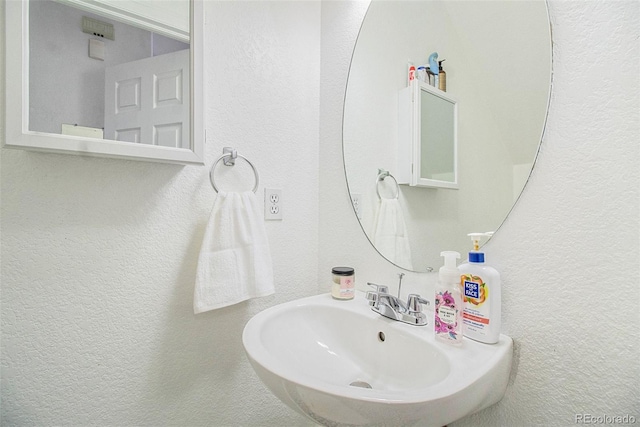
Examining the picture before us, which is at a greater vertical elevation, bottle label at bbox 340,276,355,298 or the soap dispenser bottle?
the soap dispenser bottle

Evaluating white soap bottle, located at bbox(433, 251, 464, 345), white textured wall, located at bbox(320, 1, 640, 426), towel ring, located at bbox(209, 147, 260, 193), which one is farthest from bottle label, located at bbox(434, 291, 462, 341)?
towel ring, located at bbox(209, 147, 260, 193)

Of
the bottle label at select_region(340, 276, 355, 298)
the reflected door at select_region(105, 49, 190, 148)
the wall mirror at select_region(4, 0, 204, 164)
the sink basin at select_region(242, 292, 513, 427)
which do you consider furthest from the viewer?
the bottle label at select_region(340, 276, 355, 298)

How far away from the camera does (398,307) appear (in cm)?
82

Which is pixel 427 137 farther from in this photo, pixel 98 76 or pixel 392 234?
pixel 98 76

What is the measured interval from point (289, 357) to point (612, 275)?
72 cm

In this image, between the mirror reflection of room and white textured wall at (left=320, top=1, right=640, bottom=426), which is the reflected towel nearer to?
white textured wall at (left=320, top=1, right=640, bottom=426)

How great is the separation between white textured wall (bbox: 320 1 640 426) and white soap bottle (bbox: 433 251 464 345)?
0.11m

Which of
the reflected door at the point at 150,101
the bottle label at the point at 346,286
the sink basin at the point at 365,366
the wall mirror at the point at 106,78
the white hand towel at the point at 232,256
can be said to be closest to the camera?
the sink basin at the point at 365,366

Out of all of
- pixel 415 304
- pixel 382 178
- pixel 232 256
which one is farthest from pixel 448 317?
pixel 232 256

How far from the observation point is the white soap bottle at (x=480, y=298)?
25.2 inches

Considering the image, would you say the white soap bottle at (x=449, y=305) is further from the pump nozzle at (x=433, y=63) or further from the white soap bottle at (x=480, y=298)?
the pump nozzle at (x=433, y=63)

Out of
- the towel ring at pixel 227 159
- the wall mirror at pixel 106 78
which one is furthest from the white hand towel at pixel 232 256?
the wall mirror at pixel 106 78

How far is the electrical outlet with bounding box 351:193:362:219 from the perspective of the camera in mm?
1035

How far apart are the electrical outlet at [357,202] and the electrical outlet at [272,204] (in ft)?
0.86
